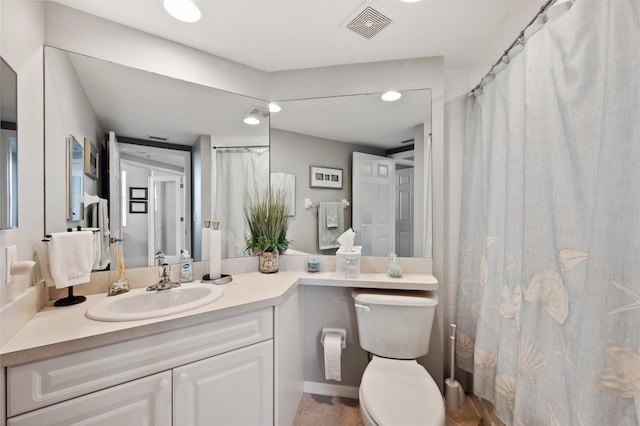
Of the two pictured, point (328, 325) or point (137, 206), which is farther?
Answer: point (328, 325)

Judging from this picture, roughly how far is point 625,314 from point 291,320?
1316 mm

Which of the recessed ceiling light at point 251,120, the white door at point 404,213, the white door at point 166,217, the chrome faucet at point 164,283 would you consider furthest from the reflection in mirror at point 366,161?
the chrome faucet at point 164,283

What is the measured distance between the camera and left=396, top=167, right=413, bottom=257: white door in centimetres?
174

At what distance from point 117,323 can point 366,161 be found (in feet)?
5.12

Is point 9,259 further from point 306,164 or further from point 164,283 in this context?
point 306,164

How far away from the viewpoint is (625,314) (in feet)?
2.24

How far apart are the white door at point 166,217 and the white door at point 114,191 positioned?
138 millimetres

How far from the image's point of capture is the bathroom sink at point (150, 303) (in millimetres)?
1000

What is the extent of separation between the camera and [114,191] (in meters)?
1.38

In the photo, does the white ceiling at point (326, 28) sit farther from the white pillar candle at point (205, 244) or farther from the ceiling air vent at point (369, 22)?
the white pillar candle at point (205, 244)

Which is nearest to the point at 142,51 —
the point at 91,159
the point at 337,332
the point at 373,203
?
the point at 91,159

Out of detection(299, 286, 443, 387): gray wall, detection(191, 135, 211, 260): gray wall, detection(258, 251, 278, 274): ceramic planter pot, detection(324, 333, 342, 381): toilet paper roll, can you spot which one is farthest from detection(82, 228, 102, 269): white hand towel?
detection(324, 333, 342, 381): toilet paper roll

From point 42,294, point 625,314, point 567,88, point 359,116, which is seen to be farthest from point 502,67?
point 42,294

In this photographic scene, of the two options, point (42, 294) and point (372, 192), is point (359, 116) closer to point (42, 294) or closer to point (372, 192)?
point (372, 192)
